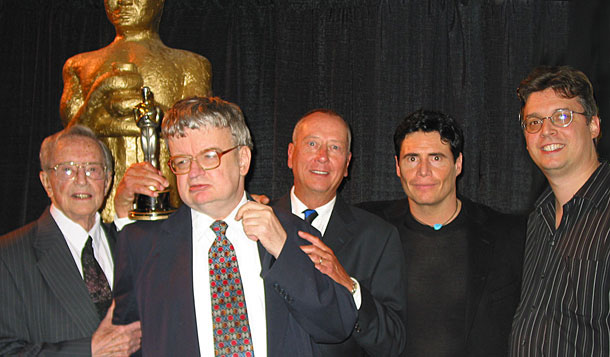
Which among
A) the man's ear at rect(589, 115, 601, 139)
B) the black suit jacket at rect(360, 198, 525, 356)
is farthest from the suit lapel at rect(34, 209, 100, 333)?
the man's ear at rect(589, 115, 601, 139)

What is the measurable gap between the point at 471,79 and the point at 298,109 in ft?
3.86

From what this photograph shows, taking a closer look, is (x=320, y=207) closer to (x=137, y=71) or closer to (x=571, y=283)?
(x=571, y=283)

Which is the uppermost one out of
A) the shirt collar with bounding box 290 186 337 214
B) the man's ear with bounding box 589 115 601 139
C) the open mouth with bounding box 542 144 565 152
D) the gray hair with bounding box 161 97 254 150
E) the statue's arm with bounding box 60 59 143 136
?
the statue's arm with bounding box 60 59 143 136

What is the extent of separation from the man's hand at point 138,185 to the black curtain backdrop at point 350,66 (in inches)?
64.7

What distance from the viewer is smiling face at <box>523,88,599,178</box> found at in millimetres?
1902

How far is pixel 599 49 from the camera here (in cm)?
305

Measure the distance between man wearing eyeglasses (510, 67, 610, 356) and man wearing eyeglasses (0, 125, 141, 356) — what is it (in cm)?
137

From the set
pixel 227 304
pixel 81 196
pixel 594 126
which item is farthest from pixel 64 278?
pixel 594 126

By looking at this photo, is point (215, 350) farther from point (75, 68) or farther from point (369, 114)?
Result: point (369, 114)

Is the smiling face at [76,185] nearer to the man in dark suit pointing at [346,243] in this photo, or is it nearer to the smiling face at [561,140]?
the man in dark suit pointing at [346,243]

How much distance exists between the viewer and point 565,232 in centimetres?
190

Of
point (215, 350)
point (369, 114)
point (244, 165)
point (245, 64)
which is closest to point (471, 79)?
point (369, 114)

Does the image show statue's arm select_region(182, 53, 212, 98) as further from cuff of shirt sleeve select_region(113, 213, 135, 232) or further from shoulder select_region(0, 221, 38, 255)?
shoulder select_region(0, 221, 38, 255)

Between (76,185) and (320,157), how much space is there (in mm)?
952
